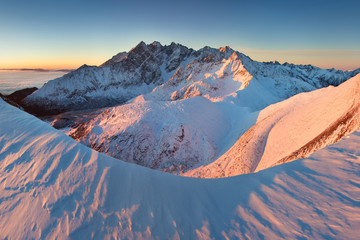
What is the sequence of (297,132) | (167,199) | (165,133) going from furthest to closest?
(165,133) → (297,132) → (167,199)

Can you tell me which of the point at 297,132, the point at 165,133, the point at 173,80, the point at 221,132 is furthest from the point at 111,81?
the point at 297,132

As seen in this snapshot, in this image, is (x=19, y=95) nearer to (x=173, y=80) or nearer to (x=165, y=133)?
(x=173, y=80)

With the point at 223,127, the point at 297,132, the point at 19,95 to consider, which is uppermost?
the point at 297,132

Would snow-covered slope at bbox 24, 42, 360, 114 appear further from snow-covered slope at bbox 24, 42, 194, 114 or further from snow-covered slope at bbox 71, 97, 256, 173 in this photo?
snow-covered slope at bbox 71, 97, 256, 173

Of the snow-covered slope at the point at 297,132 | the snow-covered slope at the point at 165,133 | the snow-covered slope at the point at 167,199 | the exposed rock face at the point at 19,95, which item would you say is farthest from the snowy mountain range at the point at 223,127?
the exposed rock face at the point at 19,95

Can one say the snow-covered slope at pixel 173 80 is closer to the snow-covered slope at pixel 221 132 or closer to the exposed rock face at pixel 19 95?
the exposed rock face at pixel 19 95
